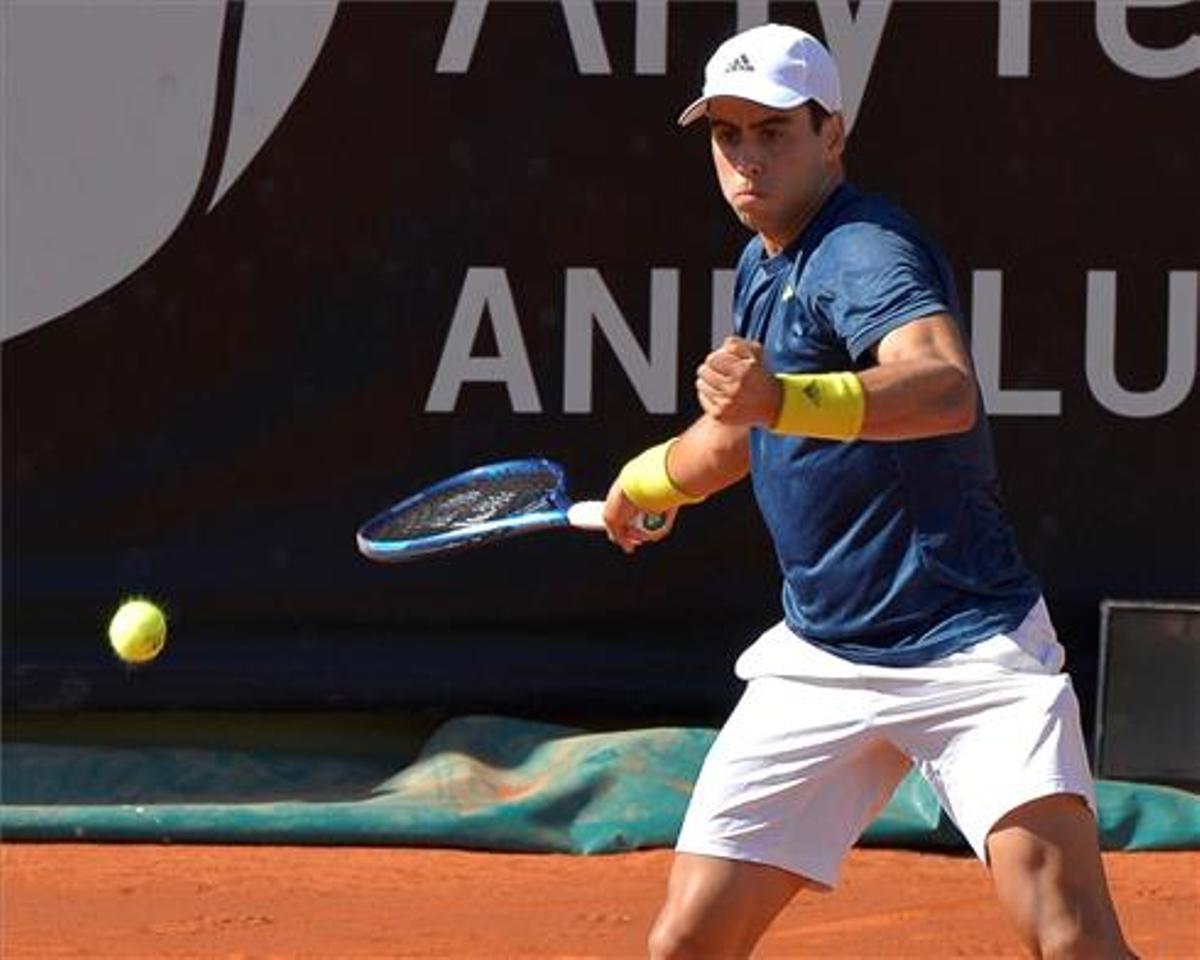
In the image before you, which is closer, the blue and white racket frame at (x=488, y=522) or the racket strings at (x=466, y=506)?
the blue and white racket frame at (x=488, y=522)

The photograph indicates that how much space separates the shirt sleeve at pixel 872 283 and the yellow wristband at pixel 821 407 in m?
0.15

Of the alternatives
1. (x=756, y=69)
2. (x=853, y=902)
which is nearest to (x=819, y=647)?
(x=756, y=69)

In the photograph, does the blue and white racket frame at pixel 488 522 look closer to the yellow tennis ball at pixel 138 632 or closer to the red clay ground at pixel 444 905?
the red clay ground at pixel 444 905

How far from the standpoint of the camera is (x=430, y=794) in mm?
6223

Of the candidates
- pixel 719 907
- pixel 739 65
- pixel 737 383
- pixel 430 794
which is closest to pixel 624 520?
pixel 719 907

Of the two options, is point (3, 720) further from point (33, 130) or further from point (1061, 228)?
point (1061, 228)

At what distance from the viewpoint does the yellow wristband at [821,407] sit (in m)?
3.11

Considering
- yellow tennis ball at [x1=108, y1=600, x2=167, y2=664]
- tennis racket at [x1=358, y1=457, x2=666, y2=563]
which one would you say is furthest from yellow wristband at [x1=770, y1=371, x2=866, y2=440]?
yellow tennis ball at [x1=108, y1=600, x2=167, y2=664]

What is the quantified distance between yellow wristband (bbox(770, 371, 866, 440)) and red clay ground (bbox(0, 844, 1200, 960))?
7.50 feet

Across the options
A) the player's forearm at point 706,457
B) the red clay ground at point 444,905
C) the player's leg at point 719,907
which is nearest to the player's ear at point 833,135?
the player's forearm at point 706,457

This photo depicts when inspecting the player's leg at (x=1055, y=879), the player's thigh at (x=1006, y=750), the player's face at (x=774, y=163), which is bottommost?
the player's leg at (x=1055, y=879)

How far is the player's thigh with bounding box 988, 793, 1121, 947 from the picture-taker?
130 inches

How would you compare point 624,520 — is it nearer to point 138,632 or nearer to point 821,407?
point 821,407

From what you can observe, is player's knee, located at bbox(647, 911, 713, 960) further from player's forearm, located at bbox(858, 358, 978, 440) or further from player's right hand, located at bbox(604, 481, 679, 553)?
player's forearm, located at bbox(858, 358, 978, 440)
